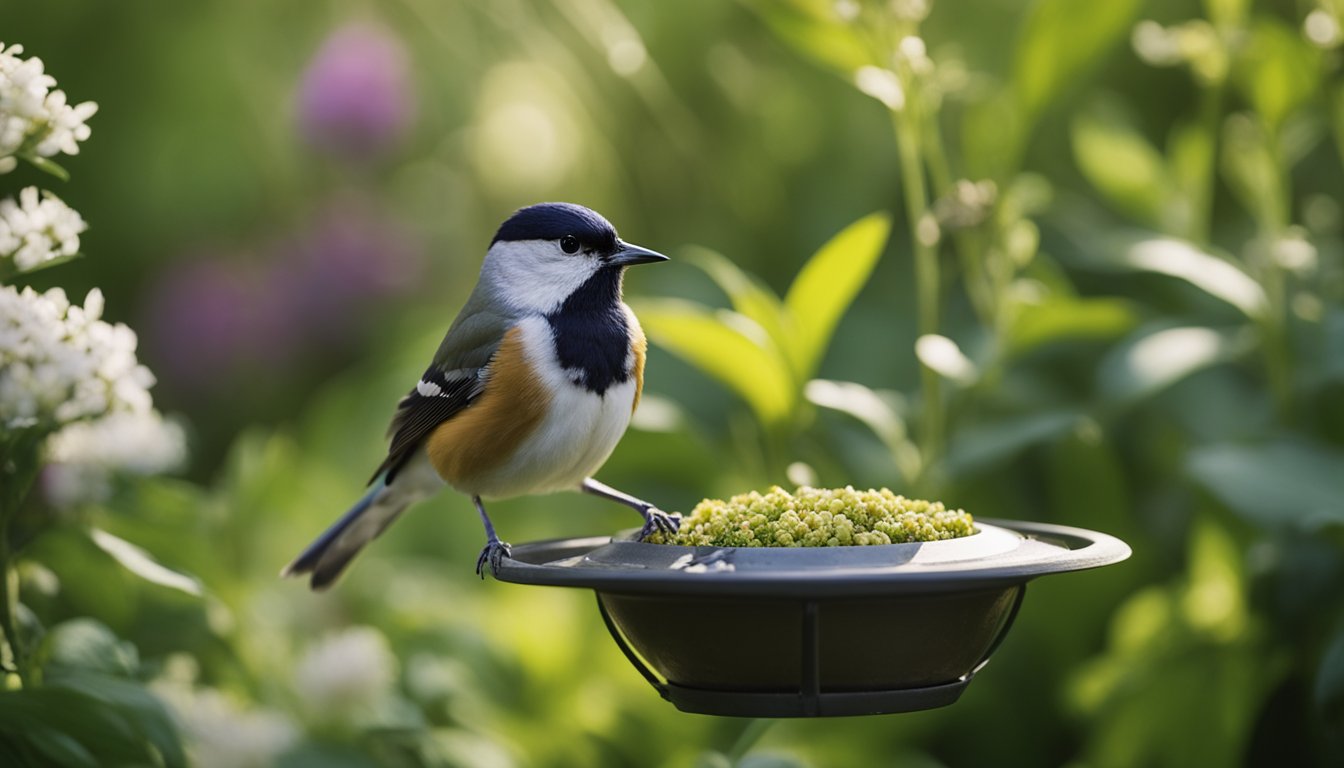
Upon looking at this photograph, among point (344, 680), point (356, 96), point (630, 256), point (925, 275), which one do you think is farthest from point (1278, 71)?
point (356, 96)

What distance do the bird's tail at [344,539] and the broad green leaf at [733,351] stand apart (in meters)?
0.66

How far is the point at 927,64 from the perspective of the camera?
2.67 meters

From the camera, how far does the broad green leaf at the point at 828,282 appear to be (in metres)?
2.67

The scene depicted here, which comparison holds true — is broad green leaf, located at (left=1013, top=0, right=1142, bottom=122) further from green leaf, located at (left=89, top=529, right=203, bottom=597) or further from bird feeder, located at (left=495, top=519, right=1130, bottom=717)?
green leaf, located at (left=89, top=529, right=203, bottom=597)

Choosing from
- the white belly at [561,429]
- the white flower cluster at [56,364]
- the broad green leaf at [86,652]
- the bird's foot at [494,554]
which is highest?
the white belly at [561,429]

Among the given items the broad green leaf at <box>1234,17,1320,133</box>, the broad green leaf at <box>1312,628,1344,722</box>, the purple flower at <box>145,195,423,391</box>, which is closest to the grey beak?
the broad green leaf at <box>1312,628,1344,722</box>

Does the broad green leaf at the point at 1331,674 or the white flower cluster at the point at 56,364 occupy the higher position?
the broad green leaf at the point at 1331,674

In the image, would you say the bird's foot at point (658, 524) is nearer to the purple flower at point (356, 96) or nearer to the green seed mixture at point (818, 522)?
the green seed mixture at point (818, 522)

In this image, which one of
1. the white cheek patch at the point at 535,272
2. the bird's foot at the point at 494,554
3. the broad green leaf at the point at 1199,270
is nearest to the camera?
the bird's foot at the point at 494,554

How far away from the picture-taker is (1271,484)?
102 inches

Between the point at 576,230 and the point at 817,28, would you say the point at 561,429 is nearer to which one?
the point at 576,230

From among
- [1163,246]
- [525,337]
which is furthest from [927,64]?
[525,337]

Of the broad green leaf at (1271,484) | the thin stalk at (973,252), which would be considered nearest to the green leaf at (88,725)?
the thin stalk at (973,252)

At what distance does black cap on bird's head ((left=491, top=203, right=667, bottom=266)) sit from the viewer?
89.4 inches
